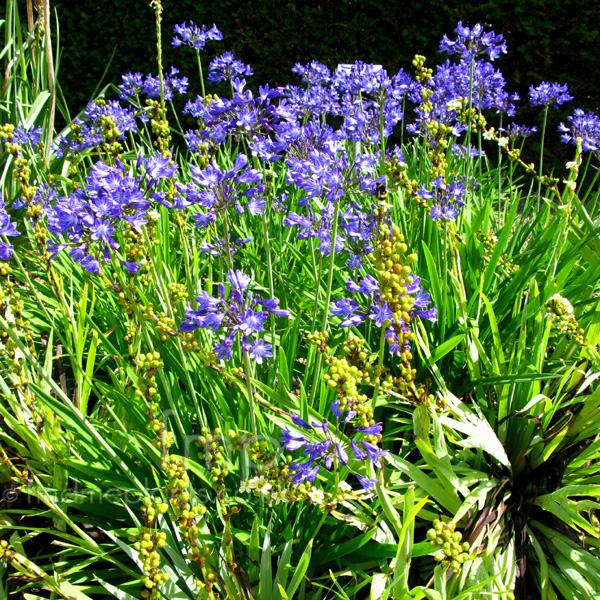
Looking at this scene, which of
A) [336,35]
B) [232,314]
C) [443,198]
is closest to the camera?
[232,314]

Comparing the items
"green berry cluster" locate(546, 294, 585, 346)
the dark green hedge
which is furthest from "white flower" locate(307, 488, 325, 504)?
the dark green hedge

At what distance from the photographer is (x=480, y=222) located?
3.05 meters

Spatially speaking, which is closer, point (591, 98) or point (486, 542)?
point (486, 542)

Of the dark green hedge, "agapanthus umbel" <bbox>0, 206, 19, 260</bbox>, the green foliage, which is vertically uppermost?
the dark green hedge

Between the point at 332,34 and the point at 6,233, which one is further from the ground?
the point at 332,34

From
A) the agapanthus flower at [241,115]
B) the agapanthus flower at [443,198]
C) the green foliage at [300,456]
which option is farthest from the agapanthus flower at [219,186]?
the agapanthus flower at [443,198]

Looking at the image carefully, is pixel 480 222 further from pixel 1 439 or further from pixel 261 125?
pixel 1 439

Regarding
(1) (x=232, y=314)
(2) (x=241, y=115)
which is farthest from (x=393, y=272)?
(2) (x=241, y=115)

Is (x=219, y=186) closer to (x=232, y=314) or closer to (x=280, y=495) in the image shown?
(x=232, y=314)

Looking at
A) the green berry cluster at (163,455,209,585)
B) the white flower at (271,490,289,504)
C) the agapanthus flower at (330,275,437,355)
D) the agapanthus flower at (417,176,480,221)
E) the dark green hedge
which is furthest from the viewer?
the dark green hedge

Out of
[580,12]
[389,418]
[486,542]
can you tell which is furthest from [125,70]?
[486,542]

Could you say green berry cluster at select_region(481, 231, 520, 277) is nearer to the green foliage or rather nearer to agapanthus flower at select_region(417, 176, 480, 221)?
the green foliage

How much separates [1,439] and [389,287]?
1.90 m

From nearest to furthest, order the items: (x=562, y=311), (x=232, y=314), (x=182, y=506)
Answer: (x=182, y=506) → (x=232, y=314) → (x=562, y=311)
